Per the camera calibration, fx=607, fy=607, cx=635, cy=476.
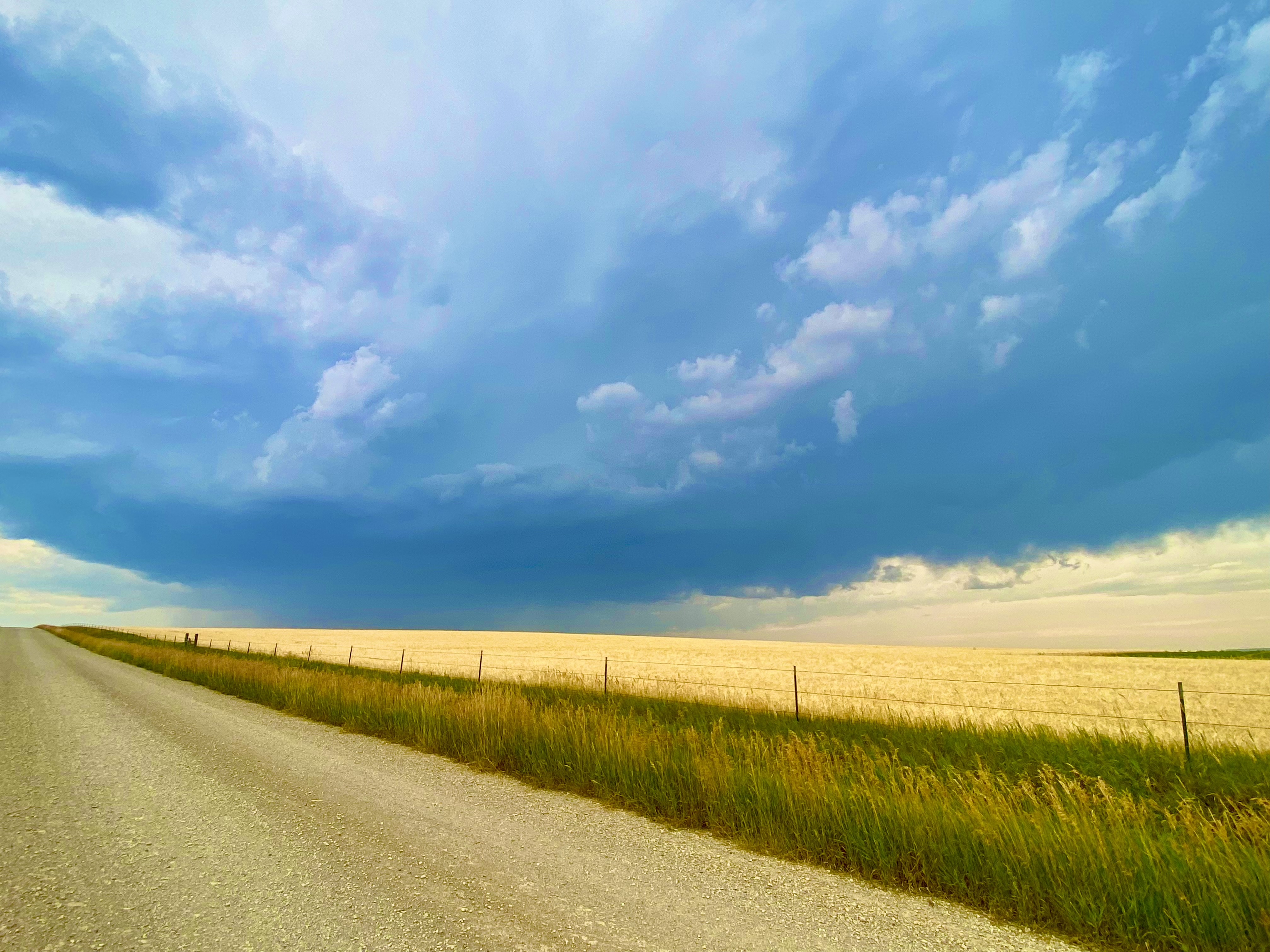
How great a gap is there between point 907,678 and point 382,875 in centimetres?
2928

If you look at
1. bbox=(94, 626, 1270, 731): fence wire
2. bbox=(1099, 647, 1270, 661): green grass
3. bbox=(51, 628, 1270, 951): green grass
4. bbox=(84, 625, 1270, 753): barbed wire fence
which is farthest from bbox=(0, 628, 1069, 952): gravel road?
bbox=(1099, 647, 1270, 661): green grass

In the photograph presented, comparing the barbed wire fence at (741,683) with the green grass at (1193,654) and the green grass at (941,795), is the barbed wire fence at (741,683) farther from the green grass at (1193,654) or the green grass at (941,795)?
the green grass at (1193,654)

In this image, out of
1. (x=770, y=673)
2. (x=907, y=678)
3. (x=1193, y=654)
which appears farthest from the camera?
(x=1193, y=654)

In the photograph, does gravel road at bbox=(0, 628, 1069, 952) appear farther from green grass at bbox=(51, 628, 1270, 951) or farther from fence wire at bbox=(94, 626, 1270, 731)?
fence wire at bbox=(94, 626, 1270, 731)

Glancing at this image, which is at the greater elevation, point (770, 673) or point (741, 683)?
point (741, 683)

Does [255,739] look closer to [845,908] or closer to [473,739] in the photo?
[473,739]

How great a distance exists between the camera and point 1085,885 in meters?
5.87

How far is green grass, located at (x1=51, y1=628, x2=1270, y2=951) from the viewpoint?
566 cm

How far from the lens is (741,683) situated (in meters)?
28.7

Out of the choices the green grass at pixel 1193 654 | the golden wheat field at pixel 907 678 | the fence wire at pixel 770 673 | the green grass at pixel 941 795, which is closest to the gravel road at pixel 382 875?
the green grass at pixel 941 795

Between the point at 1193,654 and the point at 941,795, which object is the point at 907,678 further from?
the point at 1193,654

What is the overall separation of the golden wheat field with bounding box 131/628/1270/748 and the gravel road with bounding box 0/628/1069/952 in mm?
11548

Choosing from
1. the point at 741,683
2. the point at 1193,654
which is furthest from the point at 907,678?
the point at 1193,654

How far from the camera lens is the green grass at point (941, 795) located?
→ 566cm
